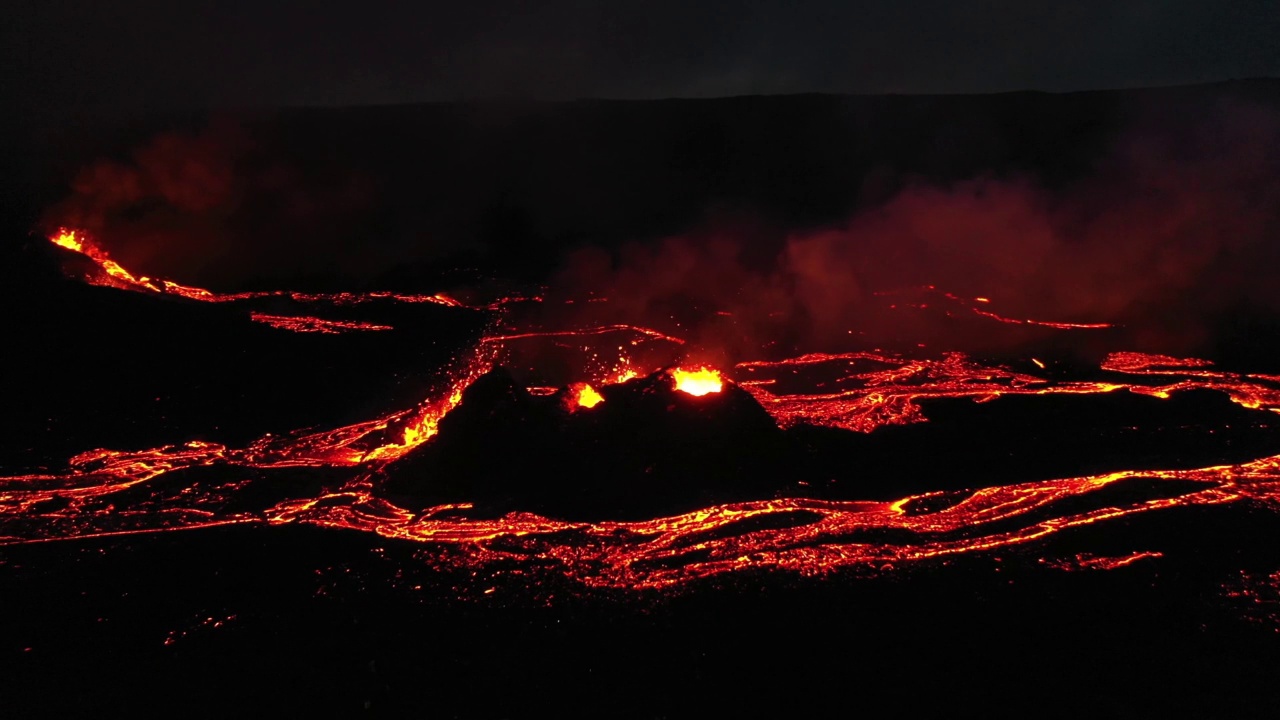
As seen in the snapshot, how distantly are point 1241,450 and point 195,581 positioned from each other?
323 inches

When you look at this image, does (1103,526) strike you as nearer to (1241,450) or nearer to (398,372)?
(1241,450)

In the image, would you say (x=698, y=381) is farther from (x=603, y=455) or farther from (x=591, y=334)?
(x=591, y=334)

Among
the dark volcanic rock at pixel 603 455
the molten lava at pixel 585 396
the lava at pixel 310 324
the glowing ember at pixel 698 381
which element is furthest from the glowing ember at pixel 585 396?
the lava at pixel 310 324

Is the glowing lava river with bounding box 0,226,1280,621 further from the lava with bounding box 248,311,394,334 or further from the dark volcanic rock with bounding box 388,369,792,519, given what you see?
the lava with bounding box 248,311,394,334

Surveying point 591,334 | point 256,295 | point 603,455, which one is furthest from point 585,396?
point 256,295

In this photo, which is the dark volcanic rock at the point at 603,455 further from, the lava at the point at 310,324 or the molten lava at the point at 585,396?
the lava at the point at 310,324

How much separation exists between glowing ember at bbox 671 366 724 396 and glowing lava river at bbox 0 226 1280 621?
0.02m

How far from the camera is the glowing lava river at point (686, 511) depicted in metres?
5.04

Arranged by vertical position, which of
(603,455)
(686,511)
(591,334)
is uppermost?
(591,334)

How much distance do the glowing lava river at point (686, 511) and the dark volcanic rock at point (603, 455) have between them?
2.6 inches

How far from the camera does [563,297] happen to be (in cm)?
1103

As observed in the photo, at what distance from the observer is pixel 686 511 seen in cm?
561

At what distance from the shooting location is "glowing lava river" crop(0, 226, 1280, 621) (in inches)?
199

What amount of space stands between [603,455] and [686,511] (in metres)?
0.88
